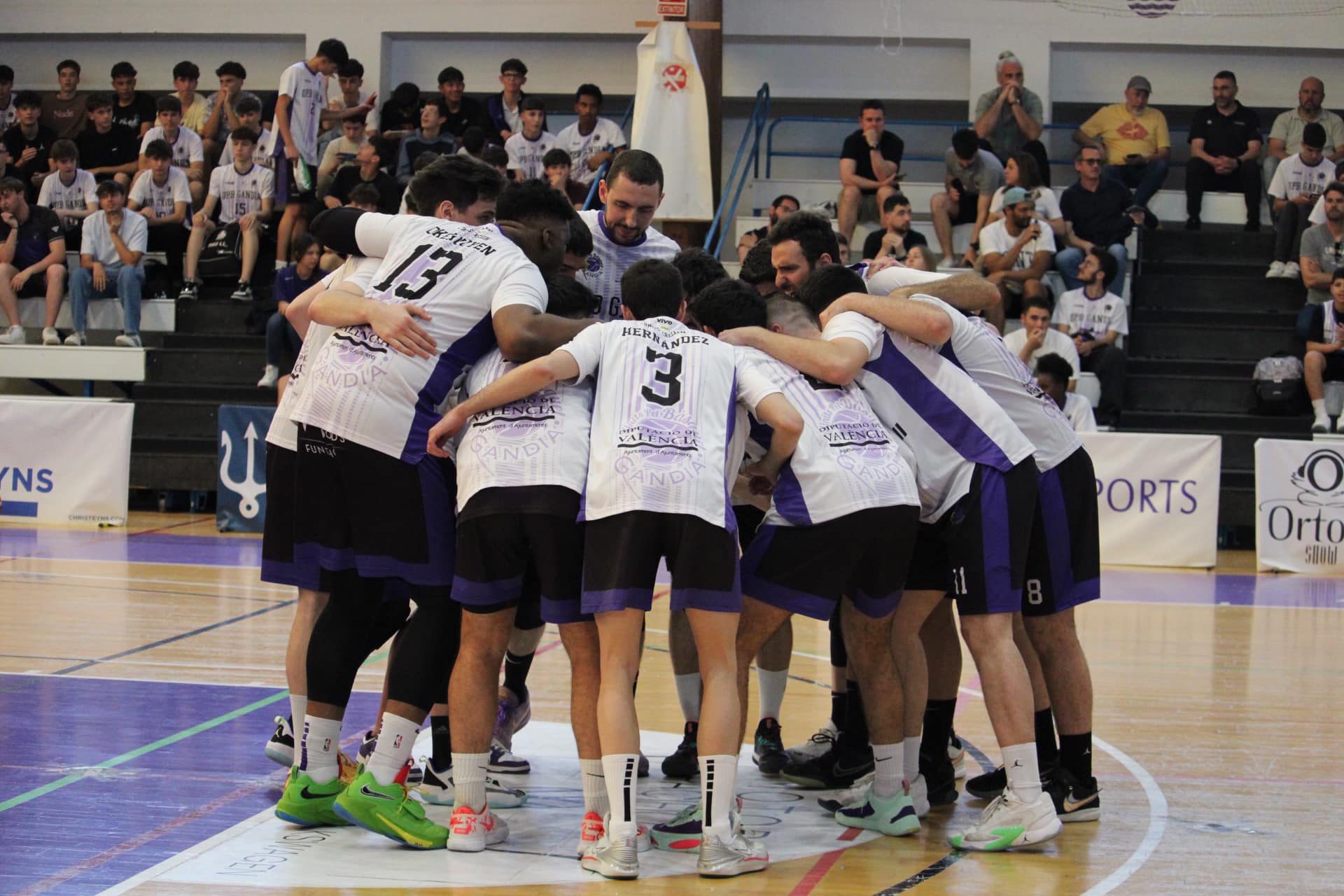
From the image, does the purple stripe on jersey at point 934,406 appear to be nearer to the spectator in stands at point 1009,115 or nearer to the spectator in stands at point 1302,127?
the spectator in stands at point 1009,115

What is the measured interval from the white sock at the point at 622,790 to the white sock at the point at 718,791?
0.71ft

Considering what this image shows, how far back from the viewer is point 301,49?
62.8 ft

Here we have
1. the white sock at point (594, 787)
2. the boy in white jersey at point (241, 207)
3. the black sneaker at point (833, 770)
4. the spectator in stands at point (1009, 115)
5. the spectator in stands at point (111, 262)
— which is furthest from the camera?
the spectator in stands at point (1009, 115)

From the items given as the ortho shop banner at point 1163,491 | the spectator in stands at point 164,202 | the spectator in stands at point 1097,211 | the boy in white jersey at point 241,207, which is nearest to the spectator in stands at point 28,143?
the spectator in stands at point 164,202

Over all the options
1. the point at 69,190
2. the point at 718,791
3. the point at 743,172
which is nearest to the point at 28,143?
the point at 69,190

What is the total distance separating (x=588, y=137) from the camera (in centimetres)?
1623

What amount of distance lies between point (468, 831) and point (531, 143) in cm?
1218

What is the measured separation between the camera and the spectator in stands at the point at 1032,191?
14.5 metres

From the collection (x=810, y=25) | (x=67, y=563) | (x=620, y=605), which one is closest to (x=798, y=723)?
(x=620, y=605)

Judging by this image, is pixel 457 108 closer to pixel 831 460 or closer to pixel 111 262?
pixel 111 262

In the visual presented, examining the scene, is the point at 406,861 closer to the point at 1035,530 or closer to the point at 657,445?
the point at 657,445

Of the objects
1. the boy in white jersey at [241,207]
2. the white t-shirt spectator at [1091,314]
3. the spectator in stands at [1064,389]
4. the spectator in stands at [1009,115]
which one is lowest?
the spectator in stands at [1064,389]

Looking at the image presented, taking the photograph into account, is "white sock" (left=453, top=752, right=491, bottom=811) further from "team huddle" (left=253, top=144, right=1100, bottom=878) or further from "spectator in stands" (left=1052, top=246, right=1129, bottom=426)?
"spectator in stands" (left=1052, top=246, right=1129, bottom=426)

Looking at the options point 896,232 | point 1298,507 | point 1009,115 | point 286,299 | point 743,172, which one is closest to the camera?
point 1298,507
